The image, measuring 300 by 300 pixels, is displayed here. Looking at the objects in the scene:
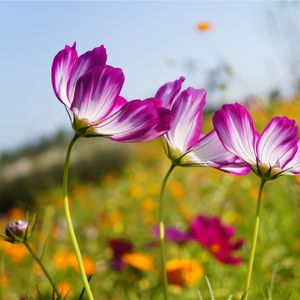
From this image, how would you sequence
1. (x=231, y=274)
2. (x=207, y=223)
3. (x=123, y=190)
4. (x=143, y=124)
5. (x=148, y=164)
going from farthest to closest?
(x=148, y=164)
(x=123, y=190)
(x=231, y=274)
(x=207, y=223)
(x=143, y=124)

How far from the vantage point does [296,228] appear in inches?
72.6

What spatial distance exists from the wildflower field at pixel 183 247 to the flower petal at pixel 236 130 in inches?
3.6

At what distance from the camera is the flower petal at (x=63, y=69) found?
0.42 meters

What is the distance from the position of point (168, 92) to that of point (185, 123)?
0.03 m

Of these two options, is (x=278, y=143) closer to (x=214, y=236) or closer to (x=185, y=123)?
(x=185, y=123)

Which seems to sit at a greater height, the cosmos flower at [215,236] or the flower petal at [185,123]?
the flower petal at [185,123]

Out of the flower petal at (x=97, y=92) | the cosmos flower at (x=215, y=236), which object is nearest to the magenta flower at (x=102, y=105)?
the flower petal at (x=97, y=92)

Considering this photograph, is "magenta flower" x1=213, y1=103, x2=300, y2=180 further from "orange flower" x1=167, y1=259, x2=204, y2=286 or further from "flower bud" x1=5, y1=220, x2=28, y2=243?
"orange flower" x1=167, y1=259, x2=204, y2=286

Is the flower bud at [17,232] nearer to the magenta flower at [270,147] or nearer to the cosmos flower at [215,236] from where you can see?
the magenta flower at [270,147]

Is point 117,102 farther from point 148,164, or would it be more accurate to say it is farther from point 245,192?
point 148,164

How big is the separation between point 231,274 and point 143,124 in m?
1.35

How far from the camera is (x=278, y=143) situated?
426 mm

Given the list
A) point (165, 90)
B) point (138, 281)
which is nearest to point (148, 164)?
point (138, 281)

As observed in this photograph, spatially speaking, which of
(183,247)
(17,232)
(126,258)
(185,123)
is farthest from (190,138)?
(183,247)
